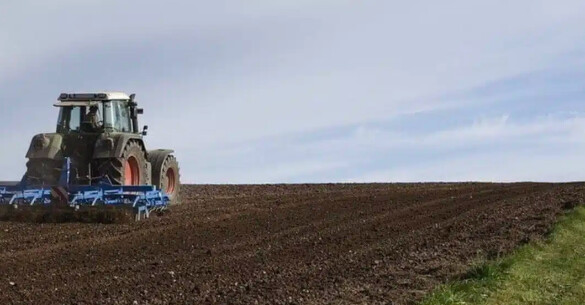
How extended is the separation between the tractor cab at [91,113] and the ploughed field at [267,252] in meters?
2.13

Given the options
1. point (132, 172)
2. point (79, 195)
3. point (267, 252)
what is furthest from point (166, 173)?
point (267, 252)

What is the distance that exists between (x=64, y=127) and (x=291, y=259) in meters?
8.51

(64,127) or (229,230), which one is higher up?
(64,127)

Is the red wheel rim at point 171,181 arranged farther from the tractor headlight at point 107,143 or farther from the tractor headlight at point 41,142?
the tractor headlight at point 41,142

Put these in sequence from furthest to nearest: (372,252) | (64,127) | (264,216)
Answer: (64,127) < (264,216) < (372,252)

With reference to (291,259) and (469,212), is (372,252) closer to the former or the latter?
(291,259)

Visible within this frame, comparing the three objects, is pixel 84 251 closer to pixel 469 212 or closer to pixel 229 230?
pixel 229 230

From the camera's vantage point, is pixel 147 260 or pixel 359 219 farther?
pixel 359 219

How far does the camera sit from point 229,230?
1341 centimetres

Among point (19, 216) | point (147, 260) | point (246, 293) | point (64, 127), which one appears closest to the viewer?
point (246, 293)

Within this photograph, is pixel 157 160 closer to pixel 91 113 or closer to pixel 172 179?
pixel 172 179

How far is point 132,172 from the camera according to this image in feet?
56.4

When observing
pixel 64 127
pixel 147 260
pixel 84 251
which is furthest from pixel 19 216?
pixel 147 260

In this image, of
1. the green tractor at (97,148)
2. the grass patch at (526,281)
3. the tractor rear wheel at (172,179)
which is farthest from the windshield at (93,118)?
the grass patch at (526,281)
